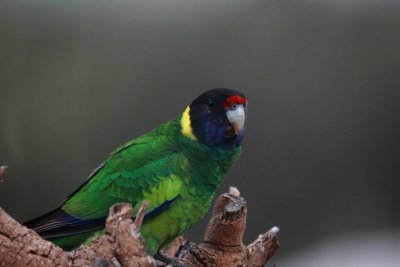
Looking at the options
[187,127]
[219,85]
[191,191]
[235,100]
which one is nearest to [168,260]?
[191,191]

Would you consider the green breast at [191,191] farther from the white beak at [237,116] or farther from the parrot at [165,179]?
the white beak at [237,116]

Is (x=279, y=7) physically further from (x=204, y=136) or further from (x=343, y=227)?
(x=204, y=136)

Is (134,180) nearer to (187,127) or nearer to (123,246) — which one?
(187,127)

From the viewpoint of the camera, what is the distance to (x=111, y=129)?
12.9 feet

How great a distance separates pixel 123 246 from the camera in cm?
163

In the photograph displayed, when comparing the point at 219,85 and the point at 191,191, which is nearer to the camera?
the point at 191,191

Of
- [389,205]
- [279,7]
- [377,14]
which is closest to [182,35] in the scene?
[279,7]

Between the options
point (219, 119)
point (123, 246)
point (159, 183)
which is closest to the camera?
point (123, 246)

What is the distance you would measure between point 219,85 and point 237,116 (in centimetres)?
158

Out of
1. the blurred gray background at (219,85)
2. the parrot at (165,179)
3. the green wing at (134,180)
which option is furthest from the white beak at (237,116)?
the blurred gray background at (219,85)

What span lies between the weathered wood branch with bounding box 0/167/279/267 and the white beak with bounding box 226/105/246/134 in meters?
0.31

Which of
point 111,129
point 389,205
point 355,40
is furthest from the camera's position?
point 389,205

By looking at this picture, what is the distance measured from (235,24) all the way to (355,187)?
1.55 meters

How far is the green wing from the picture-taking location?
228 centimetres
